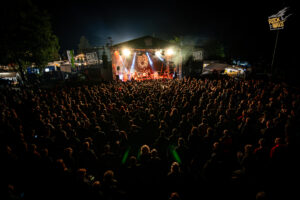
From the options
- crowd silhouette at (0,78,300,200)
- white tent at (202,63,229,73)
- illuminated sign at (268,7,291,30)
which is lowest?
crowd silhouette at (0,78,300,200)

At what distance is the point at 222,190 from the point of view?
11.6 feet

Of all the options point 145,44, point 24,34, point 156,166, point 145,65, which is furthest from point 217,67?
point 24,34

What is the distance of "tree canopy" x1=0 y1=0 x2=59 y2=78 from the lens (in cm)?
1310

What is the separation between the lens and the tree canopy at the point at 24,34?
13.1 m

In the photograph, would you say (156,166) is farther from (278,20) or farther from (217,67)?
(217,67)

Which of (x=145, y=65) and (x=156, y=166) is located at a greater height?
(x=145, y=65)

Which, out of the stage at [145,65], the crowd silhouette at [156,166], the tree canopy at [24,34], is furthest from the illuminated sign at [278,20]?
the tree canopy at [24,34]

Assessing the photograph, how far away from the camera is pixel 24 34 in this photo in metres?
13.9

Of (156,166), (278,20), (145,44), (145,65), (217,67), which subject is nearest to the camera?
(156,166)

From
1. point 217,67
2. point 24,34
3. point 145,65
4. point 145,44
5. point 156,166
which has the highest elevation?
point 24,34

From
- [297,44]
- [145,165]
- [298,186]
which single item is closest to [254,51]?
[297,44]

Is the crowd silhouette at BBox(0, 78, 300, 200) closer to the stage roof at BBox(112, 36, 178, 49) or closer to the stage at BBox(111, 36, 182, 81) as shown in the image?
the stage roof at BBox(112, 36, 178, 49)

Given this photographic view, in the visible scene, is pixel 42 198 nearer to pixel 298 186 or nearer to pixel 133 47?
pixel 298 186

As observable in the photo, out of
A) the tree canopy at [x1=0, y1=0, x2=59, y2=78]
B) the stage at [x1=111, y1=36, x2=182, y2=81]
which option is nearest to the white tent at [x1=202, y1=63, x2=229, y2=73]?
the stage at [x1=111, y1=36, x2=182, y2=81]
